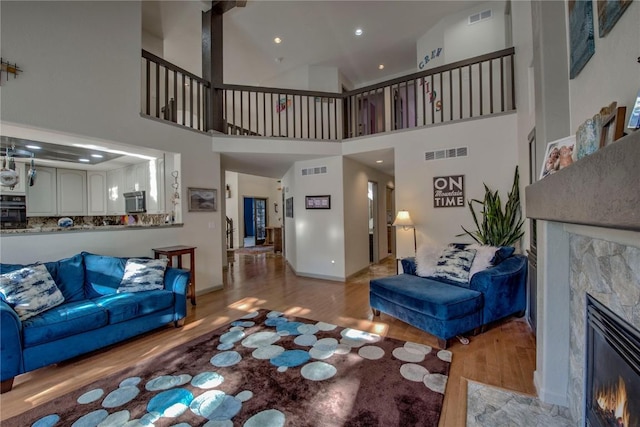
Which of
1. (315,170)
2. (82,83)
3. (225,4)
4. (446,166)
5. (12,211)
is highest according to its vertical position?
(225,4)

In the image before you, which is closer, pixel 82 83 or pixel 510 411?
pixel 510 411

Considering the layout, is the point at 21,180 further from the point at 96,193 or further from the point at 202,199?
the point at 202,199

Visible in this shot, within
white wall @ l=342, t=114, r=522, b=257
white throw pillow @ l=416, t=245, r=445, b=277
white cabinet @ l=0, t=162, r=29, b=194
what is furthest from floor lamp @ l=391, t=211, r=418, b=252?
white cabinet @ l=0, t=162, r=29, b=194

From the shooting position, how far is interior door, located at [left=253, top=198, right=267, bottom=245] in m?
11.0

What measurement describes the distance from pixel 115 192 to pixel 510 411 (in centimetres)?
667

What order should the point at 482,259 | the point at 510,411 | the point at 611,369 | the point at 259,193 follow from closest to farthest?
the point at 611,369, the point at 510,411, the point at 482,259, the point at 259,193

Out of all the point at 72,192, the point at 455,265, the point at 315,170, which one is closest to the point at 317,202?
the point at 315,170

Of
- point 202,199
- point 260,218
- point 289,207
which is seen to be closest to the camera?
point 202,199

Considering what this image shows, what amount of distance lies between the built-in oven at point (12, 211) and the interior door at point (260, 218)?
22.2 ft

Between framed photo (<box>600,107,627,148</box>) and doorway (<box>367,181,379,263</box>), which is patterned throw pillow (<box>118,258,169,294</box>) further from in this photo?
doorway (<box>367,181,379,263</box>)

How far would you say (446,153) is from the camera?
13.6ft

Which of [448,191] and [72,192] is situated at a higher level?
[72,192]

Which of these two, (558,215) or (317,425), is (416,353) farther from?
(558,215)

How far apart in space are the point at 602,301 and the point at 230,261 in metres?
7.22
